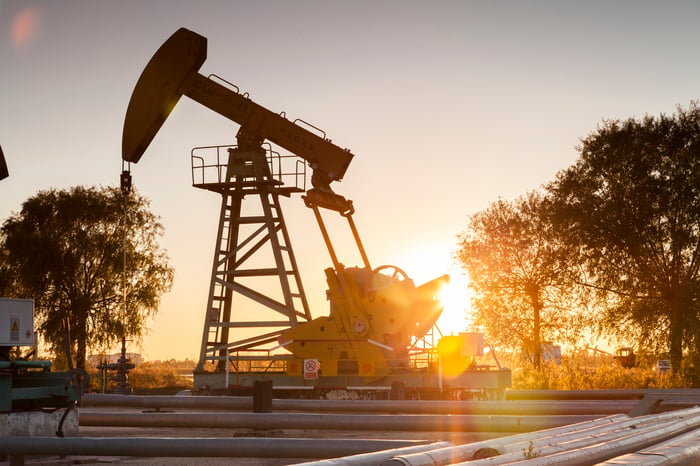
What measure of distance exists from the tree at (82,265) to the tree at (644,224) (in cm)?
2302

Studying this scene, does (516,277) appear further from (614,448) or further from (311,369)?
(614,448)

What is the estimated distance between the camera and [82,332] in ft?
160

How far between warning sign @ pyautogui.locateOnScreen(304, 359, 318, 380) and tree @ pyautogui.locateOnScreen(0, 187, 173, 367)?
81.1 ft

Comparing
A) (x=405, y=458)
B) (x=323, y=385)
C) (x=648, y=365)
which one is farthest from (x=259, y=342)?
(x=405, y=458)

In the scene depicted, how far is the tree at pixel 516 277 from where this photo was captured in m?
42.8

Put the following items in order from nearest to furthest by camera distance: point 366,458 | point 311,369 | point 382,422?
point 366,458 < point 382,422 < point 311,369

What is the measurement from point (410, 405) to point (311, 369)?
35.3ft

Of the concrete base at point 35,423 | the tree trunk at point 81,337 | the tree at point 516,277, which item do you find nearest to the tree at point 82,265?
the tree trunk at point 81,337

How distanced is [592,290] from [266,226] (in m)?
14.6

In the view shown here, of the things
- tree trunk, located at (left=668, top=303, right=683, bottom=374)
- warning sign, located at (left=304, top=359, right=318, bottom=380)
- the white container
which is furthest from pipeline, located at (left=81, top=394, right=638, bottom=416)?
tree trunk, located at (left=668, top=303, right=683, bottom=374)

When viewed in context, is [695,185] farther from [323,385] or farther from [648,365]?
[323,385]

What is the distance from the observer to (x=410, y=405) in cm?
1457

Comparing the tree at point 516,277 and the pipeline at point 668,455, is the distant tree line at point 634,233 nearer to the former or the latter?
the tree at point 516,277

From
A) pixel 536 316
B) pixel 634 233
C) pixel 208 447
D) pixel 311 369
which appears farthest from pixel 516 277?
pixel 208 447
